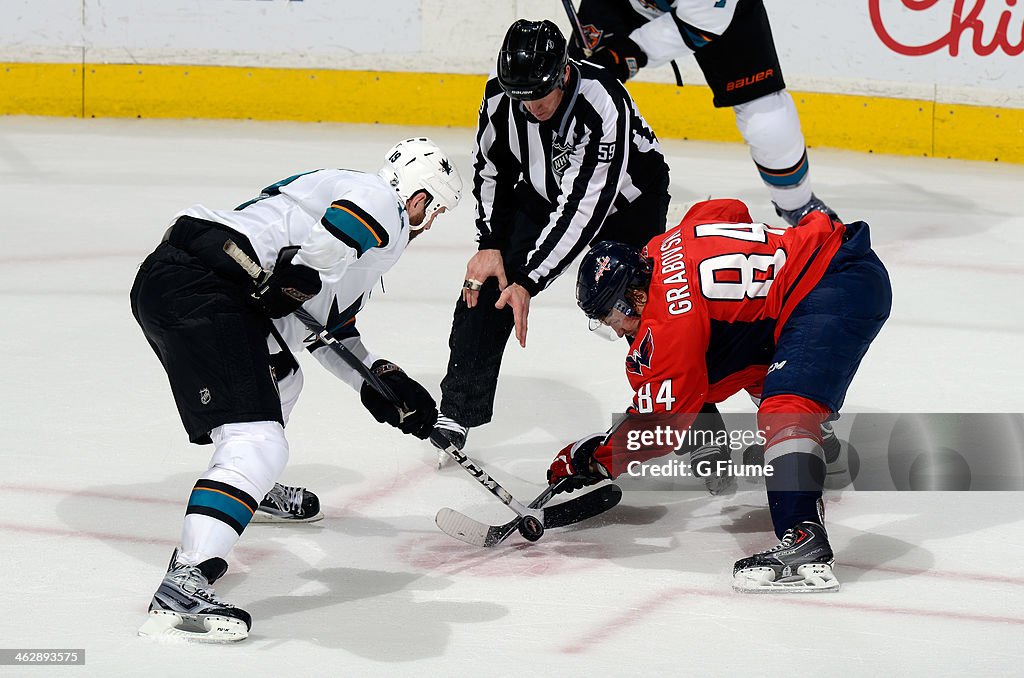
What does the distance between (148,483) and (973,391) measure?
2365 mm

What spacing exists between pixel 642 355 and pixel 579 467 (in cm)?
39

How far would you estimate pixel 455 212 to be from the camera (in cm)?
659

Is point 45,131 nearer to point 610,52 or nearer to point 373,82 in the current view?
point 373,82

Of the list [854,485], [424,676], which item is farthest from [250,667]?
[854,485]

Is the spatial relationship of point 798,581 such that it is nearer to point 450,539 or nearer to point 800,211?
point 450,539

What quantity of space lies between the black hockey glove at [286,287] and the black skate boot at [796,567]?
3.41 ft

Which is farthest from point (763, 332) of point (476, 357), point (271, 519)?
point (271, 519)

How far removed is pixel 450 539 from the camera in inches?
132

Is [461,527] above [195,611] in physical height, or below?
above

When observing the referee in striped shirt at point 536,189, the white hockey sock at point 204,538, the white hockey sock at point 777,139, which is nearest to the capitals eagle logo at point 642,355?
the referee in striped shirt at point 536,189

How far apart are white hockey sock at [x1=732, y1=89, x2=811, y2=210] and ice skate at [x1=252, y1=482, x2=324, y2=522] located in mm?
2928

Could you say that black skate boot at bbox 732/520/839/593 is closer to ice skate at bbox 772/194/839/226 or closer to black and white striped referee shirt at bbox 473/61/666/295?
black and white striped referee shirt at bbox 473/61/666/295

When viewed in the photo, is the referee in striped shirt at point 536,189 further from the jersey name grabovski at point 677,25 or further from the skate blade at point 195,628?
the jersey name grabovski at point 677,25

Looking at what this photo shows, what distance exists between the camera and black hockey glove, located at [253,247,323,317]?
2893 mm
